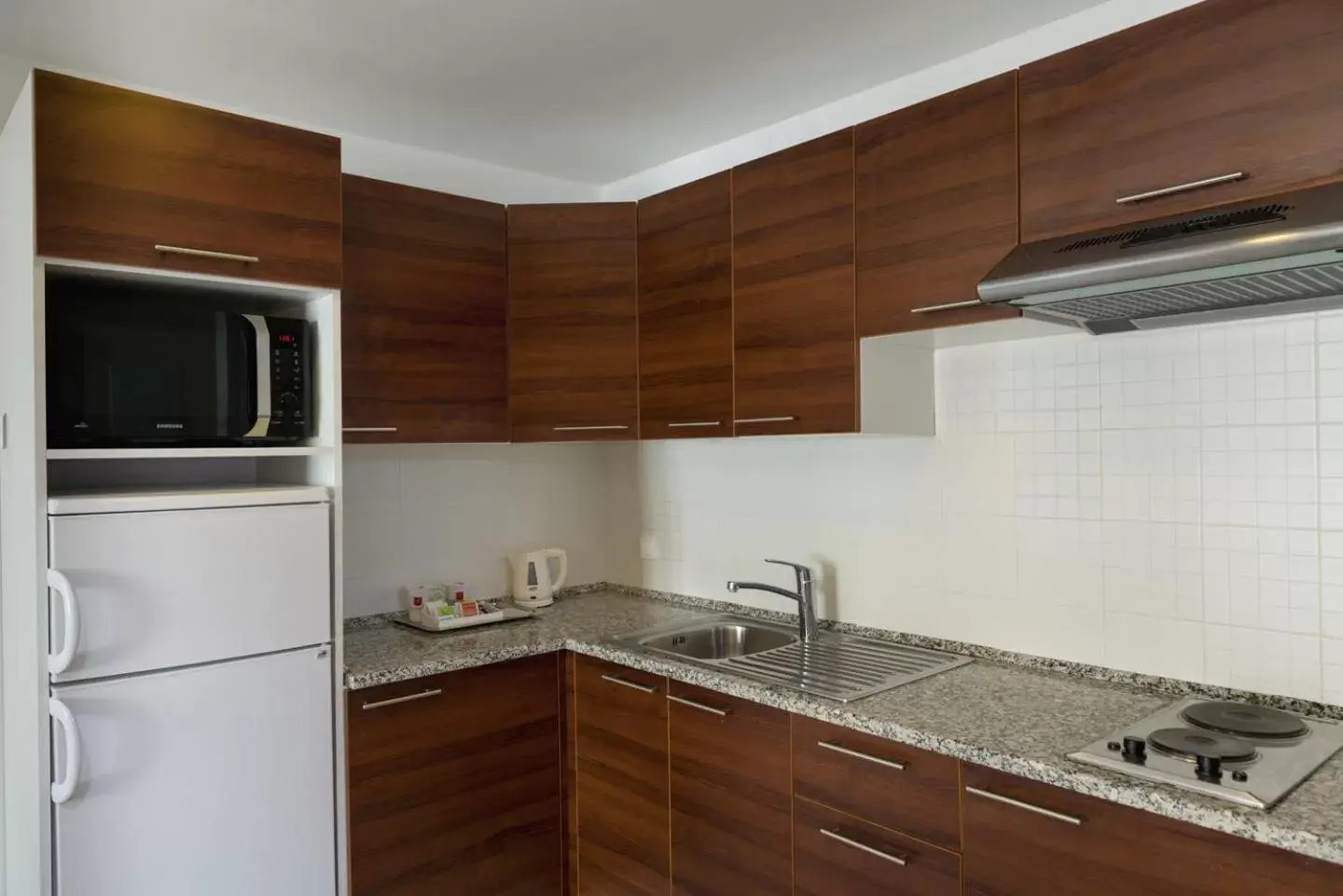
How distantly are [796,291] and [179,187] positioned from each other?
1.55 metres

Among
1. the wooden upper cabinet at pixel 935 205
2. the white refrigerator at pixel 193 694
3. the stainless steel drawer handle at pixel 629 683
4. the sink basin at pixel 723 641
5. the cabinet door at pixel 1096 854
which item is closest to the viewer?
the cabinet door at pixel 1096 854

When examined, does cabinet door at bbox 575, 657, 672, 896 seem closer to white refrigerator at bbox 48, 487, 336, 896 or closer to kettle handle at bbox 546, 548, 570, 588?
kettle handle at bbox 546, 548, 570, 588

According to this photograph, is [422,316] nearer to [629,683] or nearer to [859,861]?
[629,683]

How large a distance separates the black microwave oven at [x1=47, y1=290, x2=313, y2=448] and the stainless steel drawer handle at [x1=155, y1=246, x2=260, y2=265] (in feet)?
0.47

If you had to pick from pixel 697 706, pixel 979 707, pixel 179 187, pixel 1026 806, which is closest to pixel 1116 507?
pixel 979 707

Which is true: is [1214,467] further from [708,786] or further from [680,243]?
[680,243]

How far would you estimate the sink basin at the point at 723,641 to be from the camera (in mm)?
2750

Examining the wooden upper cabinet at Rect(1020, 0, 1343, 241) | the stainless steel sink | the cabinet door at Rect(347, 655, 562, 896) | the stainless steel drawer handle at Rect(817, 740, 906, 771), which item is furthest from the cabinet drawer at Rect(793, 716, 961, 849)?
the wooden upper cabinet at Rect(1020, 0, 1343, 241)

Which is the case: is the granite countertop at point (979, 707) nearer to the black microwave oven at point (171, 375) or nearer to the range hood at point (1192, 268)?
the black microwave oven at point (171, 375)

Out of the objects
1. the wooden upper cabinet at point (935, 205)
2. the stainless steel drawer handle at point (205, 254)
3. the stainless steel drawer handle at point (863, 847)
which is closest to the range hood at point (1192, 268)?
the wooden upper cabinet at point (935, 205)

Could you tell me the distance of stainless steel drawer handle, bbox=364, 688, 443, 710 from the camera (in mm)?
2309

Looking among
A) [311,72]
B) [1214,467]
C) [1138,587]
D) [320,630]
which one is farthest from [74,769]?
[1214,467]

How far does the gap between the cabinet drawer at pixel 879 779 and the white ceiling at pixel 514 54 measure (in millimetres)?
1728

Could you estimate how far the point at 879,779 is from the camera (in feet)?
6.10
